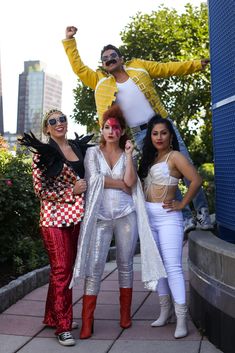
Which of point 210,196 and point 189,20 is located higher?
point 189,20

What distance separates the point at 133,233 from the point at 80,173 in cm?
65

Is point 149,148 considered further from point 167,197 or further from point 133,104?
point 133,104

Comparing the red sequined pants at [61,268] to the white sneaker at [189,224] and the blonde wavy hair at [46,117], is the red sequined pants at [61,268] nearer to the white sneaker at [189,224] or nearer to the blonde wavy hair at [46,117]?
the blonde wavy hair at [46,117]

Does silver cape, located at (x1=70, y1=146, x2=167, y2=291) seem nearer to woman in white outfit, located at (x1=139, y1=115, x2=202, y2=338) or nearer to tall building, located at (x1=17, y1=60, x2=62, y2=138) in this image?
woman in white outfit, located at (x1=139, y1=115, x2=202, y2=338)

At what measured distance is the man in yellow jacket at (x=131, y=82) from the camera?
16.9 ft

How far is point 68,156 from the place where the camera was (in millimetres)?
4641

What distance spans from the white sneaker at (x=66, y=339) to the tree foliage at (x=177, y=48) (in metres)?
16.5

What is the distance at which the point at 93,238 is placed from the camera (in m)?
4.54

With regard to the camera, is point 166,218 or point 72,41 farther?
point 72,41

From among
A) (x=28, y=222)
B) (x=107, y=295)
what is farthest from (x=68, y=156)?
(x=28, y=222)

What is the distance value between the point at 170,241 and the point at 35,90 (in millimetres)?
105589

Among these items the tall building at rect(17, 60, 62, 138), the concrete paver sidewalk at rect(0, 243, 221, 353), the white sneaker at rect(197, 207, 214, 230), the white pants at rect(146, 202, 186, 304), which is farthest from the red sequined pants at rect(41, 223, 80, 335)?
the tall building at rect(17, 60, 62, 138)

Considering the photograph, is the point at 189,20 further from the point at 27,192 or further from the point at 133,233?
the point at 133,233

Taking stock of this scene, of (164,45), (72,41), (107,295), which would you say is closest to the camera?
(72,41)
